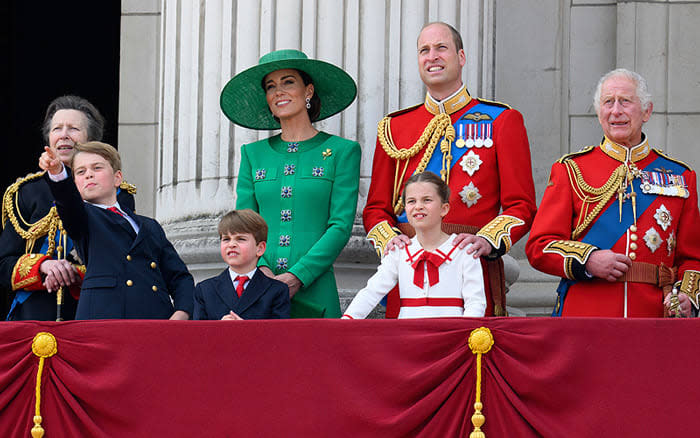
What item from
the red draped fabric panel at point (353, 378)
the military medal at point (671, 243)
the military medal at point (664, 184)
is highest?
the military medal at point (664, 184)

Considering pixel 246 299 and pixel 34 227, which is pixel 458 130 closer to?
pixel 246 299

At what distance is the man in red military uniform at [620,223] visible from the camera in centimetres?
A: 507

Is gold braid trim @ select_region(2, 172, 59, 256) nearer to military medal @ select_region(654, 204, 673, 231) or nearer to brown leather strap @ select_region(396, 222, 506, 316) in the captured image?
brown leather strap @ select_region(396, 222, 506, 316)

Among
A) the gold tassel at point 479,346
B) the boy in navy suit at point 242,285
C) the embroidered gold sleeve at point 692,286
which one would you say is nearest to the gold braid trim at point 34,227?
the boy in navy suit at point 242,285

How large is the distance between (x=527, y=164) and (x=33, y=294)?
2056 millimetres

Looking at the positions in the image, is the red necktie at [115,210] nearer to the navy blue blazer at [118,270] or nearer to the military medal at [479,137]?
the navy blue blazer at [118,270]

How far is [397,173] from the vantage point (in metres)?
5.50

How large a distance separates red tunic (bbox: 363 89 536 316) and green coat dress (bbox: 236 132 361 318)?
13 cm

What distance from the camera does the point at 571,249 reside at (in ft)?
16.6

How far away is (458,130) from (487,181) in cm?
26

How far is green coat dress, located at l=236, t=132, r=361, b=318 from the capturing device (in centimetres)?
541

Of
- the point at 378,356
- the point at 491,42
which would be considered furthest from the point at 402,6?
the point at 378,356

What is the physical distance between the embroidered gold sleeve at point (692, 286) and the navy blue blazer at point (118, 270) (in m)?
1.89

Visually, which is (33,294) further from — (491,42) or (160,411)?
(491,42)
